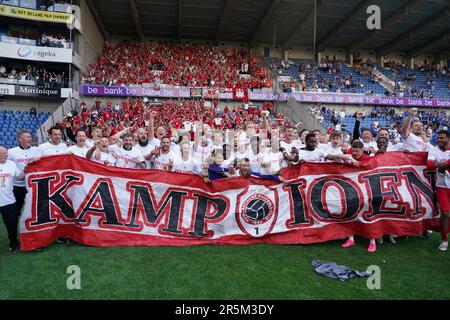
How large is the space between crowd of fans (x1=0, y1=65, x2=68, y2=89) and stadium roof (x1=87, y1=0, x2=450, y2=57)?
21.9 ft

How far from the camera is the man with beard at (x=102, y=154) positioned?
5557 mm

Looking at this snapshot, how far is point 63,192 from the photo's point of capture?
5.18m

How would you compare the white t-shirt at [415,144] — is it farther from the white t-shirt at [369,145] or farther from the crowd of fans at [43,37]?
the crowd of fans at [43,37]

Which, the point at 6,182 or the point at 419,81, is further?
the point at 419,81

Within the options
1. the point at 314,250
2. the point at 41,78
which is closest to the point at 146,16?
the point at 41,78

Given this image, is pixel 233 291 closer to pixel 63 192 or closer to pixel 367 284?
pixel 367 284

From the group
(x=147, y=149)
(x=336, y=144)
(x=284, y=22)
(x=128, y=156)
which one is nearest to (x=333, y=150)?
(x=336, y=144)

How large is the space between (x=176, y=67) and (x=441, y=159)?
24.6m

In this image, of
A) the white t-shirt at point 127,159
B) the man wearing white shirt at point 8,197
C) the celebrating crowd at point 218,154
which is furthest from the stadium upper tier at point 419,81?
the man wearing white shirt at point 8,197

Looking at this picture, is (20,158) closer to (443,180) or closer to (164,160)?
(164,160)

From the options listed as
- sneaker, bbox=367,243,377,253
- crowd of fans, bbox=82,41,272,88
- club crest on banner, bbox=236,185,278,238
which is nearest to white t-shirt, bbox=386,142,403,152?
sneaker, bbox=367,243,377,253

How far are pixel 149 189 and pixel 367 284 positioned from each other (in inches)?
141

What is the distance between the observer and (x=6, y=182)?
16.0 feet

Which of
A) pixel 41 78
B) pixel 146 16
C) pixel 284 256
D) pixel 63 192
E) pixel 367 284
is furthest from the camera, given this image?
pixel 146 16
